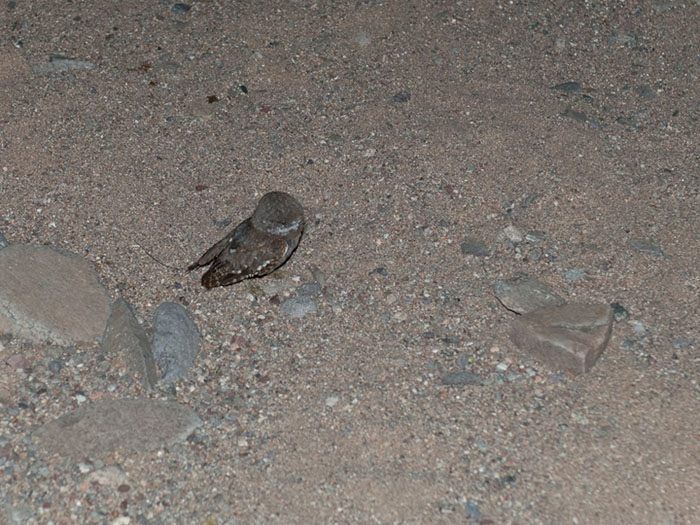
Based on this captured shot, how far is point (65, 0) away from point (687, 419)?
5.03 metres

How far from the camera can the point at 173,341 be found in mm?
3869

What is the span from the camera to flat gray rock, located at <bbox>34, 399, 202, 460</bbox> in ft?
11.3

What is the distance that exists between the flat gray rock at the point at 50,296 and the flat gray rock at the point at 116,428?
49 centimetres

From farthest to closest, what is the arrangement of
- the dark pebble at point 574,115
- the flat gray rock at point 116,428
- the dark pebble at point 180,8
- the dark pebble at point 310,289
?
the dark pebble at point 180,8
the dark pebble at point 574,115
the dark pebble at point 310,289
the flat gray rock at point 116,428

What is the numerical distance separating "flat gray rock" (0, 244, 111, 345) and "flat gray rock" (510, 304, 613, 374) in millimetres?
2045

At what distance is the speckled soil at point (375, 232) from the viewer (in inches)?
131

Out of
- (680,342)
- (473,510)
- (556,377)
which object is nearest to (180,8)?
(556,377)

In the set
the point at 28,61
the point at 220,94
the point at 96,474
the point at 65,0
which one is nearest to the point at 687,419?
the point at 96,474

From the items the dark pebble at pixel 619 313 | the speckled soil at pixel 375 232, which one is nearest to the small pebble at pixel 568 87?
the speckled soil at pixel 375 232

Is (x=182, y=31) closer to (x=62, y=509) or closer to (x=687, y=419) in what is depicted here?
(x=62, y=509)

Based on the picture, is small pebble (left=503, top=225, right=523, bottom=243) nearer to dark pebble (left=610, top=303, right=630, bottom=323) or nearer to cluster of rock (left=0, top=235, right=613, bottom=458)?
cluster of rock (left=0, top=235, right=613, bottom=458)

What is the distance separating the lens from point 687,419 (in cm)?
348

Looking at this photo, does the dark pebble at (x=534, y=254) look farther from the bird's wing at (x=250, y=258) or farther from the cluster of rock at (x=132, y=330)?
the bird's wing at (x=250, y=258)

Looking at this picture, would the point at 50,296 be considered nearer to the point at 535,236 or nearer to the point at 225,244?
the point at 225,244
